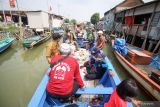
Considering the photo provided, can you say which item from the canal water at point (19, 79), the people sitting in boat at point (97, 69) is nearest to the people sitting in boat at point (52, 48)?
the people sitting in boat at point (97, 69)

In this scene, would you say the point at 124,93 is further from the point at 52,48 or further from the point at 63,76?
the point at 52,48

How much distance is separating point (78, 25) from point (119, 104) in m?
9.21

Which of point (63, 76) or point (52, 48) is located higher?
point (52, 48)

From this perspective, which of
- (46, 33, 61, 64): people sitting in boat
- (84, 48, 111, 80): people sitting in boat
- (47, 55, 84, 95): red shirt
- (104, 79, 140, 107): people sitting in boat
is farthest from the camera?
(84, 48, 111, 80): people sitting in boat

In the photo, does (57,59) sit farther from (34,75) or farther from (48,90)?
(34,75)

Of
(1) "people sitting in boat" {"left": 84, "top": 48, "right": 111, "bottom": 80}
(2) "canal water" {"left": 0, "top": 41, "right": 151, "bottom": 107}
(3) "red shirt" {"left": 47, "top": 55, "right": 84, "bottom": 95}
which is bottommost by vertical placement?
(2) "canal water" {"left": 0, "top": 41, "right": 151, "bottom": 107}

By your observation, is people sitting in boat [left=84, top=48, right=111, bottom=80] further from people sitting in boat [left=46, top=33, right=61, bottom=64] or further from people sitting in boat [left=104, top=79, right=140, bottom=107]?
people sitting in boat [left=104, top=79, right=140, bottom=107]

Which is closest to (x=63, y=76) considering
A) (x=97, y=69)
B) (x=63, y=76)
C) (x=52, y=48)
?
(x=63, y=76)

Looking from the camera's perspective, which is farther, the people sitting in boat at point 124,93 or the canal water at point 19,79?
the canal water at point 19,79

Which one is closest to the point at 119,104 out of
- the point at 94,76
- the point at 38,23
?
the point at 94,76

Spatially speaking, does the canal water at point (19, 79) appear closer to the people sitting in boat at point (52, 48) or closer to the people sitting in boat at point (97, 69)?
the people sitting in boat at point (97, 69)

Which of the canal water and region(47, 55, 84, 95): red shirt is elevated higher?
region(47, 55, 84, 95): red shirt

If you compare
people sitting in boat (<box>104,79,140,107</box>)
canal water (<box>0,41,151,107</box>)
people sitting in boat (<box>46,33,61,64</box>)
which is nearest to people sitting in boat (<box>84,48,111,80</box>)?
people sitting in boat (<box>46,33,61,64</box>)

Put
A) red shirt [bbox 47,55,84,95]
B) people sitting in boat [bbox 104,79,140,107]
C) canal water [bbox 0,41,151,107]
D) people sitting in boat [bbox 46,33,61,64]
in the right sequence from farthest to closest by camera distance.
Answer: canal water [bbox 0,41,151,107]
people sitting in boat [bbox 46,33,61,64]
red shirt [bbox 47,55,84,95]
people sitting in boat [bbox 104,79,140,107]
